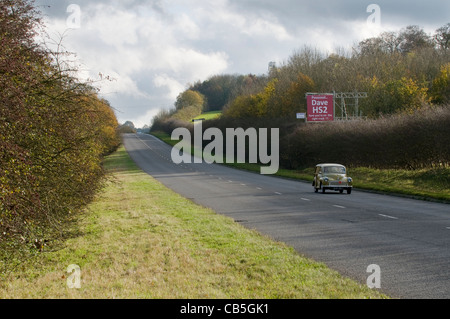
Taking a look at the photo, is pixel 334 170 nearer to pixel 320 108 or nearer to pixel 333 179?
pixel 333 179

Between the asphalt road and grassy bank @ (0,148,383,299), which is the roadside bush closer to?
the asphalt road

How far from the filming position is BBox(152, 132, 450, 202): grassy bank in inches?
1076

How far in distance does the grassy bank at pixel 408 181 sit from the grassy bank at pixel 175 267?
47.9 feet

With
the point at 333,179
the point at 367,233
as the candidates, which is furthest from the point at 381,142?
the point at 367,233

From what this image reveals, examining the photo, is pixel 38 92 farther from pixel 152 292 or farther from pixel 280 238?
pixel 280 238

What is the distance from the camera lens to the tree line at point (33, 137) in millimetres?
9008

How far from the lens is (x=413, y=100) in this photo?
5659 cm

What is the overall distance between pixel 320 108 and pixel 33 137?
151ft

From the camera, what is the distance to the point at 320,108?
5506 cm

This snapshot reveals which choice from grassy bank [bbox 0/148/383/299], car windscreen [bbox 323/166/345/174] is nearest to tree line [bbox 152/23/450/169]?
car windscreen [bbox 323/166/345/174]

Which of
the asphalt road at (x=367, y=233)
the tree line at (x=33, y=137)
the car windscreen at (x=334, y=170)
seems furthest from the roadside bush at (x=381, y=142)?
the tree line at (x=33, y=137)

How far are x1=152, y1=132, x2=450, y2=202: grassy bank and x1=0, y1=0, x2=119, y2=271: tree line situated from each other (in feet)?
54.8
